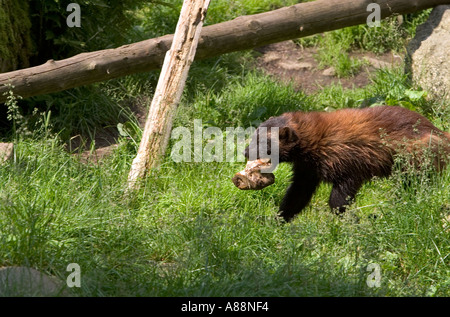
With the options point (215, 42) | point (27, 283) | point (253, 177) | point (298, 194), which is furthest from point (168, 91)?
point (27, 283)

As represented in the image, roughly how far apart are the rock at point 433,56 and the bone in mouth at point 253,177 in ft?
9.16

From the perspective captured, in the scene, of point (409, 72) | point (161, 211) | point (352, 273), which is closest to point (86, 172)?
point (161, 211)

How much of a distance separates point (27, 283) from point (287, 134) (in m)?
2.47

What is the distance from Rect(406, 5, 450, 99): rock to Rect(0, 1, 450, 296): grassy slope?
199cm

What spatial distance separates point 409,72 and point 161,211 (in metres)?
3.72

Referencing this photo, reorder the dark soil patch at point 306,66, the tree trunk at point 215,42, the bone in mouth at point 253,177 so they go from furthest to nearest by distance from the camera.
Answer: the dark soil patch at point 306,66, the tree trunk at point 215,42, the bone in mouth at point 253,177

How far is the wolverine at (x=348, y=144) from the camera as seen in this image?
5301 millimetres

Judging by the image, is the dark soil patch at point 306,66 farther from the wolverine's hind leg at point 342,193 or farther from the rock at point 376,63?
the wolverine's hind leg at point 342,193

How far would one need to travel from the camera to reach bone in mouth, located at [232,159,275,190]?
524 cm

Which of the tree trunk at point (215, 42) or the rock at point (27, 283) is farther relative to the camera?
the tree trunk at point (215, 42)

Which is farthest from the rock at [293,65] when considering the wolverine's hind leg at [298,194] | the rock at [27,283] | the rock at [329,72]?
the rock at [27,283]

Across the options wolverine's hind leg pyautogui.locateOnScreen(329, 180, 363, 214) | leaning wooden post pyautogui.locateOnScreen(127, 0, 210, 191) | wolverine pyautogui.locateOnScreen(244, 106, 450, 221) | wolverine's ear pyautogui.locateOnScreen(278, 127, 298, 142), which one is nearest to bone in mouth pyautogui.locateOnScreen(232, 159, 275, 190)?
wolverine pyautogui.locateOnScreen(244, 106, 450, 221)

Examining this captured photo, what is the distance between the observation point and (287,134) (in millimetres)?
5289

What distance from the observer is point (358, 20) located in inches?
283
